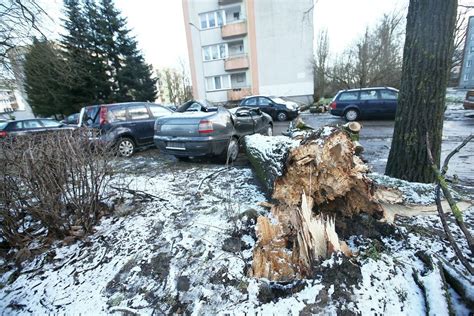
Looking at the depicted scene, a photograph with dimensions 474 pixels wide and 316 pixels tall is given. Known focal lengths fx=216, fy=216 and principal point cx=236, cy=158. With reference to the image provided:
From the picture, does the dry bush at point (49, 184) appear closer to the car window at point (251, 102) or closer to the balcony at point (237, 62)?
the car window at point (251, 102)

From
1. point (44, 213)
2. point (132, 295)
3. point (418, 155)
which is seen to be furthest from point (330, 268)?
point (44, 213)

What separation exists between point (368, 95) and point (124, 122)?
10.7 m

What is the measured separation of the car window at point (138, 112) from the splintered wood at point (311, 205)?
5592mm

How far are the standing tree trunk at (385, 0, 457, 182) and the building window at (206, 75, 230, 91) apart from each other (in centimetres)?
1936

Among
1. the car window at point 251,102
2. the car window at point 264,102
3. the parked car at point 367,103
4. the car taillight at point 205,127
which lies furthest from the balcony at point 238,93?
the car taillight at point 205,127

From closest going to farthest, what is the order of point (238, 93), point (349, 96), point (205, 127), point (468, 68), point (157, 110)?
1. point (205, 127)
2. point (157, 110)
3. point (349, 96)
4. point (238, 93)
5. point (468, 68)

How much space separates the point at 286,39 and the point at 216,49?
21.4 feet

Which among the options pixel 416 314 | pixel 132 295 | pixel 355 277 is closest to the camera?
pixel 416 314

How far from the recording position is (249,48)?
19.7 metres

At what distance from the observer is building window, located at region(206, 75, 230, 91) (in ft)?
69.1

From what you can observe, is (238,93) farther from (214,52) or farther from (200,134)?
(200,134)

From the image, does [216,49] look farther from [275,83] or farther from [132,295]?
[132,295]

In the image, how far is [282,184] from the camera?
250cm

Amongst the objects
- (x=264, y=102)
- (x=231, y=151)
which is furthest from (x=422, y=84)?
(x=264, y=102)
